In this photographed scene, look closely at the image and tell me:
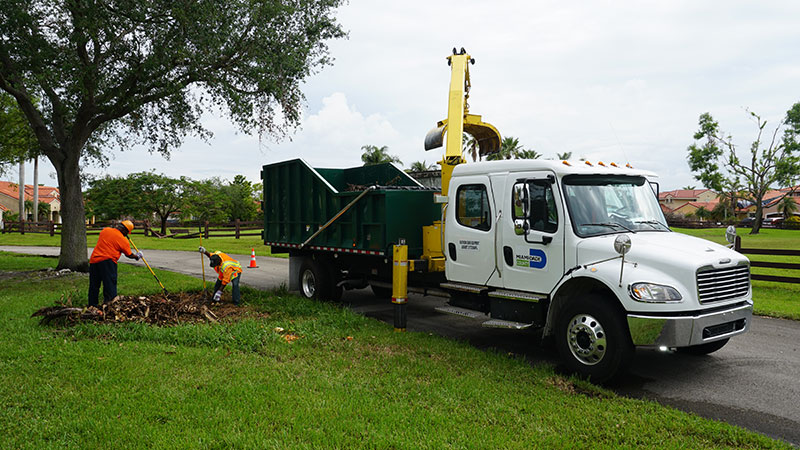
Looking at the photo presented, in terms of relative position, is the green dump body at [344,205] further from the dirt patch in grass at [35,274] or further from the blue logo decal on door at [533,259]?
the dirt patch in grass at [35,274]

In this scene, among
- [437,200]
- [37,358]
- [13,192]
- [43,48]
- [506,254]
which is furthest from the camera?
[13,192]

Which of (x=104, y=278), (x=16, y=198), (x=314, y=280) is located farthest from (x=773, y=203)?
(x=16, y=198)

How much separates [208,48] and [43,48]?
3700 mm

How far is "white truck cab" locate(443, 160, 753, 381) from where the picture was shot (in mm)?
5184

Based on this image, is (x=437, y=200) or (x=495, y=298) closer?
(x=495, y=298)

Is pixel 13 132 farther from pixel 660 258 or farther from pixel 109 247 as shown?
pixel 660 258

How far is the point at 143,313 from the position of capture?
315 inches

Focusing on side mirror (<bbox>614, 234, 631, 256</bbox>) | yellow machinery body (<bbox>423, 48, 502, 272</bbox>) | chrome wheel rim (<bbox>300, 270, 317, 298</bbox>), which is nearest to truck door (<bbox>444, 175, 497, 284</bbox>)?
yellow machinery body (<bbox>423, 48, 502, 272</bbox>)

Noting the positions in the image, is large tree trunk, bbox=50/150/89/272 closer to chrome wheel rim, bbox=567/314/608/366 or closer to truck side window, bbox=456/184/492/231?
truck side window, bbox=456/184/492/231

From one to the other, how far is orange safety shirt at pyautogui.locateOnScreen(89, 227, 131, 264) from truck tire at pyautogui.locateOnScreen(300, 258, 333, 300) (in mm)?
3232

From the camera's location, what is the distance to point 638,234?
5941mm

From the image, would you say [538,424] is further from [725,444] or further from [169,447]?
[169,447]

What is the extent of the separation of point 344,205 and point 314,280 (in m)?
1.82

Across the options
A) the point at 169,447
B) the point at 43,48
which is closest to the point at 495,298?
the point at 169,447
